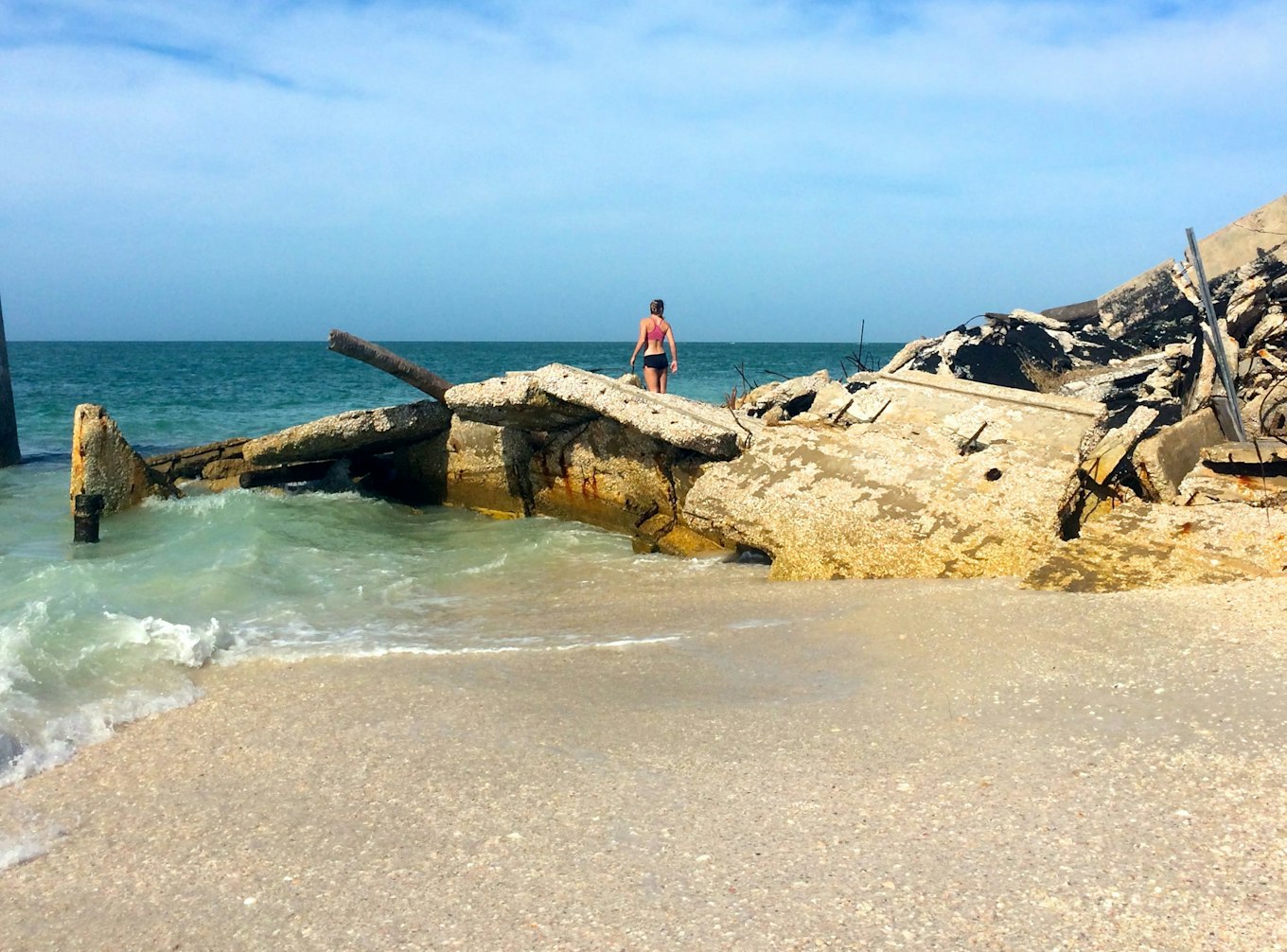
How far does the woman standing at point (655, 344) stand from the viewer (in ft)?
33.4

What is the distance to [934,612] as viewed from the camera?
4309 millimetres

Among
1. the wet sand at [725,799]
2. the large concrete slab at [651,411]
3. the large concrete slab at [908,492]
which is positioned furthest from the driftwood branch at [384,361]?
the wet sand at [725,799]

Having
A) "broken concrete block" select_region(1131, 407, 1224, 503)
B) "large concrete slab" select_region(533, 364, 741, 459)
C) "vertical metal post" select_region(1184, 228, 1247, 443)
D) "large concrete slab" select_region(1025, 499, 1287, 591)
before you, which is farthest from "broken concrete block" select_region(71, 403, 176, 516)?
"vertical metal post" select_region(1184, 228, 1247, 443)

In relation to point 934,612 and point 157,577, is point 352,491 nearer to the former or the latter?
point 157,577

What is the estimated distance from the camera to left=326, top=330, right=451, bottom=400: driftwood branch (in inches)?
318

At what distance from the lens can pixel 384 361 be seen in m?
8.42

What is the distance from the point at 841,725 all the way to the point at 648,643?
4.31 feet

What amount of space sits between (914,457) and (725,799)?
11.0 feet

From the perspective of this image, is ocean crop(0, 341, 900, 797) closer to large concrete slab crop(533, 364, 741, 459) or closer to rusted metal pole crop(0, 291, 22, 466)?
large concrete slab crop(533, 364, 741, 459)

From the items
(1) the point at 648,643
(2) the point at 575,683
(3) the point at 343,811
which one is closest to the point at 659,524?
(1) the point at 648,643

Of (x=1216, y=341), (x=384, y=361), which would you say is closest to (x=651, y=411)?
(x=384, y=361)

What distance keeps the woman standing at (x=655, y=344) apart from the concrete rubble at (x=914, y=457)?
3.17 ft

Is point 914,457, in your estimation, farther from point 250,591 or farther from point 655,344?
point 655,344

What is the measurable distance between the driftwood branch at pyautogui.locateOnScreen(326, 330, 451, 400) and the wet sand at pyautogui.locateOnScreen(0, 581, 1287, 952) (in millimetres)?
4341
